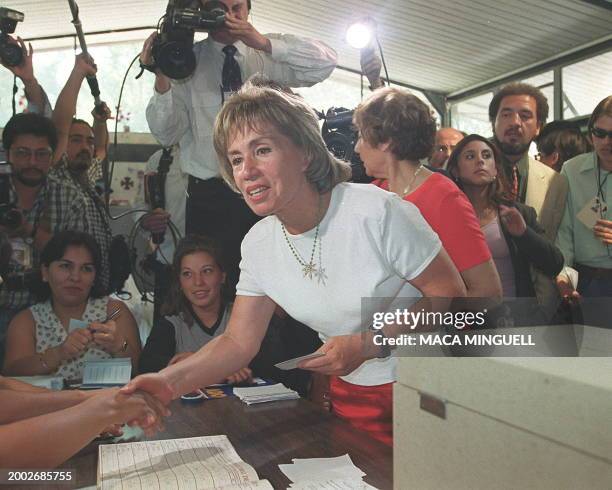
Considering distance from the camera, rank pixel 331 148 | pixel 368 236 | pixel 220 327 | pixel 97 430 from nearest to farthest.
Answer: pixel 97 430
pixel 368 236
pixel 331 148
pixel 220 327

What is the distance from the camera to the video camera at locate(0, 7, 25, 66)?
1313 mm

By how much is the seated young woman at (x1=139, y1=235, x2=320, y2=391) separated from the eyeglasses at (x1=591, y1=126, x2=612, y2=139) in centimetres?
80

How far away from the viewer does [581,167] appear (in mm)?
1150

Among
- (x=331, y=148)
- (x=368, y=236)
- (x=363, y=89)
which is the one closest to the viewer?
(x=368, y=236)

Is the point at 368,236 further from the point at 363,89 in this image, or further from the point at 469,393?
the point at 469,393

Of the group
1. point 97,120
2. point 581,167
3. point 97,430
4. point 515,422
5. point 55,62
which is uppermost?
point 55,62

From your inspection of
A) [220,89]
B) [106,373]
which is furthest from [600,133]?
[106,373]

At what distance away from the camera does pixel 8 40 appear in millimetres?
1317

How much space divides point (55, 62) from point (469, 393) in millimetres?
1268

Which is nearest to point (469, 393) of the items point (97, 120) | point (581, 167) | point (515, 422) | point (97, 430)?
point (515, 422)

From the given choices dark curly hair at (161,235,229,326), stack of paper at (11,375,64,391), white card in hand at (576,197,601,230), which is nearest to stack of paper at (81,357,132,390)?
stack of paper at (11,375,64,391)

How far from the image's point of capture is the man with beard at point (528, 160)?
118cm

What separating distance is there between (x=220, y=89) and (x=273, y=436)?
0.77 m

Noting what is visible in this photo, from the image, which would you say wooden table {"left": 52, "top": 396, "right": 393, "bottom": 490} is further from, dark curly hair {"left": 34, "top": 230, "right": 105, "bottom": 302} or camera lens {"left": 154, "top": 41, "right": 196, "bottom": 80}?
camera lens {"left": 154, "top": 41, "right": 196, "bottom": 80}
